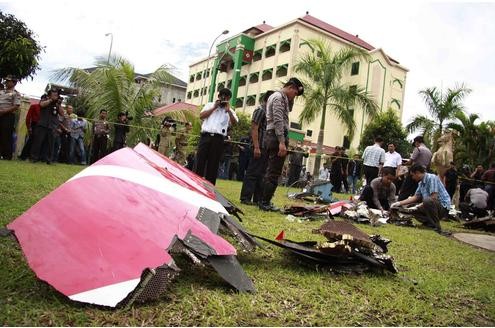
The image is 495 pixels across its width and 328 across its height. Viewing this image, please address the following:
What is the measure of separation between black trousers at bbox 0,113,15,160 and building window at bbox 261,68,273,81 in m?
34.4

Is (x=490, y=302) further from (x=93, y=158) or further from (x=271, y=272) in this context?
(x=93, y=158)

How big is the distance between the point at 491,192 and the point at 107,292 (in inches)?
394

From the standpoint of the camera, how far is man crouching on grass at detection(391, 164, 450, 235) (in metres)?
6.05

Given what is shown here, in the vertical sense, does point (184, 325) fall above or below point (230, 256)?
below

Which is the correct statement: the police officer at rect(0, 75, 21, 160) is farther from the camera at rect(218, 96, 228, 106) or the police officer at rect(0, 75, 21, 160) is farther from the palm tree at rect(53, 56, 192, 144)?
the palm tree at rect(53, 56, 192, 144)

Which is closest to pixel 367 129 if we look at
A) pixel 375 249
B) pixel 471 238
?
pixel 471 238

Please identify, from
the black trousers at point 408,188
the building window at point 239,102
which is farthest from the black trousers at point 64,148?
the building window at point 239,102

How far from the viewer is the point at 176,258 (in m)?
2.42

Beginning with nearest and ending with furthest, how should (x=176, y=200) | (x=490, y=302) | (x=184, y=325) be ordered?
(x=184, y=325)
(x=176, y=200)
(x=490, y=302)

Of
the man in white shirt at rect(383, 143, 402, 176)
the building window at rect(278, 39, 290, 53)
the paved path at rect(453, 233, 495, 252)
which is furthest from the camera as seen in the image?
the building window at rect(278, 39, 290, 53)

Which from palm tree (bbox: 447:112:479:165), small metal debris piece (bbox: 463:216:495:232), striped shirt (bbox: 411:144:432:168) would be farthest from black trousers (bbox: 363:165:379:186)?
palm tree (bbox: 447:112:479:165)

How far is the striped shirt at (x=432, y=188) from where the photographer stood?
20.8 feet

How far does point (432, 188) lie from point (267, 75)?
36.5 m

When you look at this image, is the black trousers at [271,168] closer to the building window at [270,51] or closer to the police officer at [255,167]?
the police officer at [255,167]
